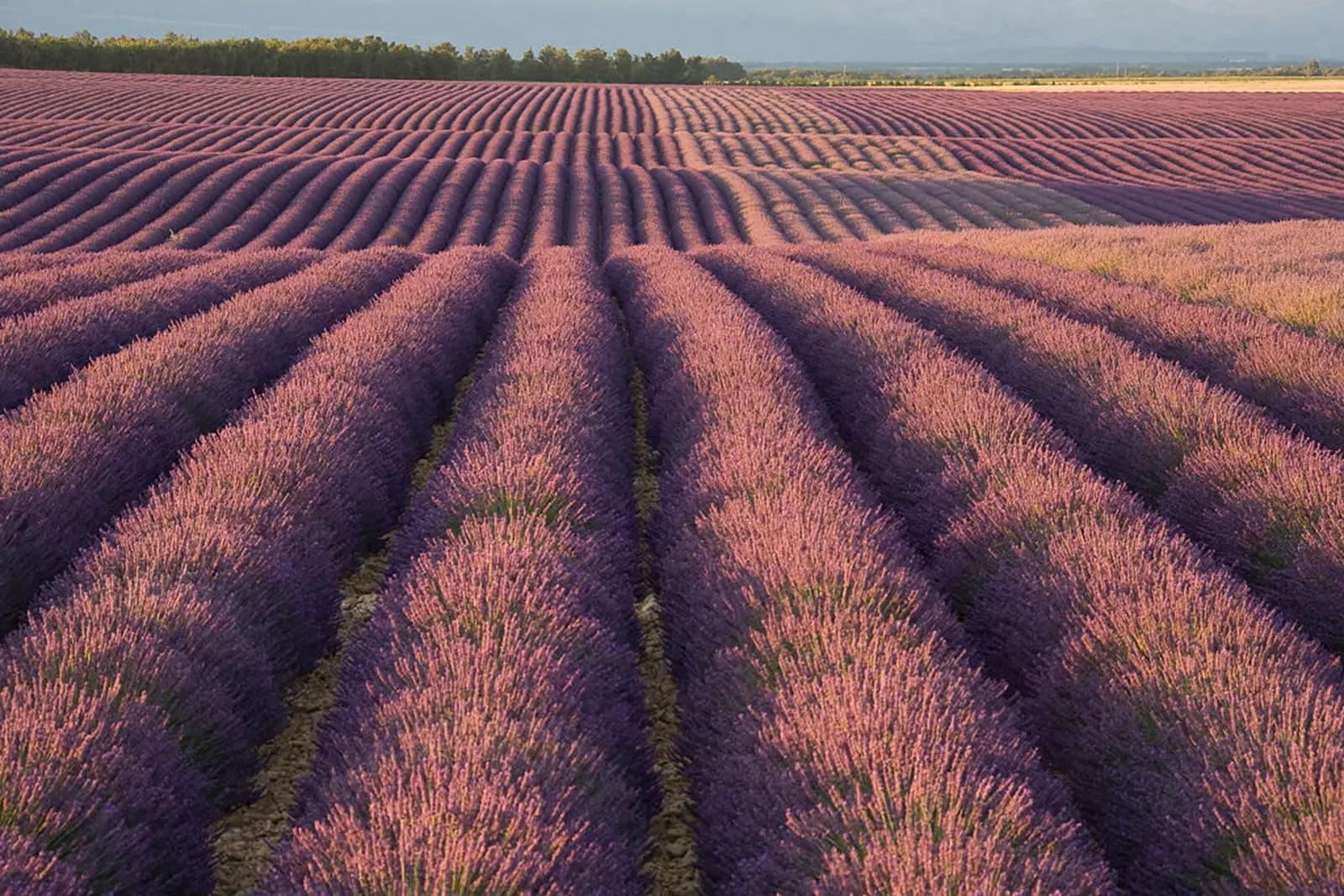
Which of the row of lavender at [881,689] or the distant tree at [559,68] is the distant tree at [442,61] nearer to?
the distant tree at [559,68]

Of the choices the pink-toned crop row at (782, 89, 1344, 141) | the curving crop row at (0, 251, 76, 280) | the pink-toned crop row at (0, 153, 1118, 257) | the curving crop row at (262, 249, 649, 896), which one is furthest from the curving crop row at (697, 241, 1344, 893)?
the pink-toned crop row at (782, 89, 1344, 141)

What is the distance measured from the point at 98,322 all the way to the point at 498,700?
22.0 ft

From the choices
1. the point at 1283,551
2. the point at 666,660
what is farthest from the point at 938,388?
the point at 666,660

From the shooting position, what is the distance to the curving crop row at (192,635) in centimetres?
247

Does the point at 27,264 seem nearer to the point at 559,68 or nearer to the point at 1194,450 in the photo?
the point at 1194,450

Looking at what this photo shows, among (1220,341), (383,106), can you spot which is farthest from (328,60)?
(1220,341)

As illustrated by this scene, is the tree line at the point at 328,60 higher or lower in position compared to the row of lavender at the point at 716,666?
lower

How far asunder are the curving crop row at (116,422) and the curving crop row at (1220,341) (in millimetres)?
6488

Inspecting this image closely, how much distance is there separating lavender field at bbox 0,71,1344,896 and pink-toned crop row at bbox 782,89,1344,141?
35.5 meters

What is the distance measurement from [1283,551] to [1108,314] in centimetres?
456

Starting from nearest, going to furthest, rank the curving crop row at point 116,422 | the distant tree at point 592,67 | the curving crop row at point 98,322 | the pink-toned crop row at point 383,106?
the curving crop row at point 116,422 → the curving crop row at point 98,322 → the pink-toned crop row at point 383,106 → the distant tree at point 592,67

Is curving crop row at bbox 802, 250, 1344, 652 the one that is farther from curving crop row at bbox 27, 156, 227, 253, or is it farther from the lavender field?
curving crop row at bbox 27, 156, 227, 253

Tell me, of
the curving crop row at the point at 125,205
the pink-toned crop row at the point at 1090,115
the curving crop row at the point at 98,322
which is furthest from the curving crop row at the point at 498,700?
the pink-toned crop row at the point at 1090,115

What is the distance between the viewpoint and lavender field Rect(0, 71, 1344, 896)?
7.79ft
